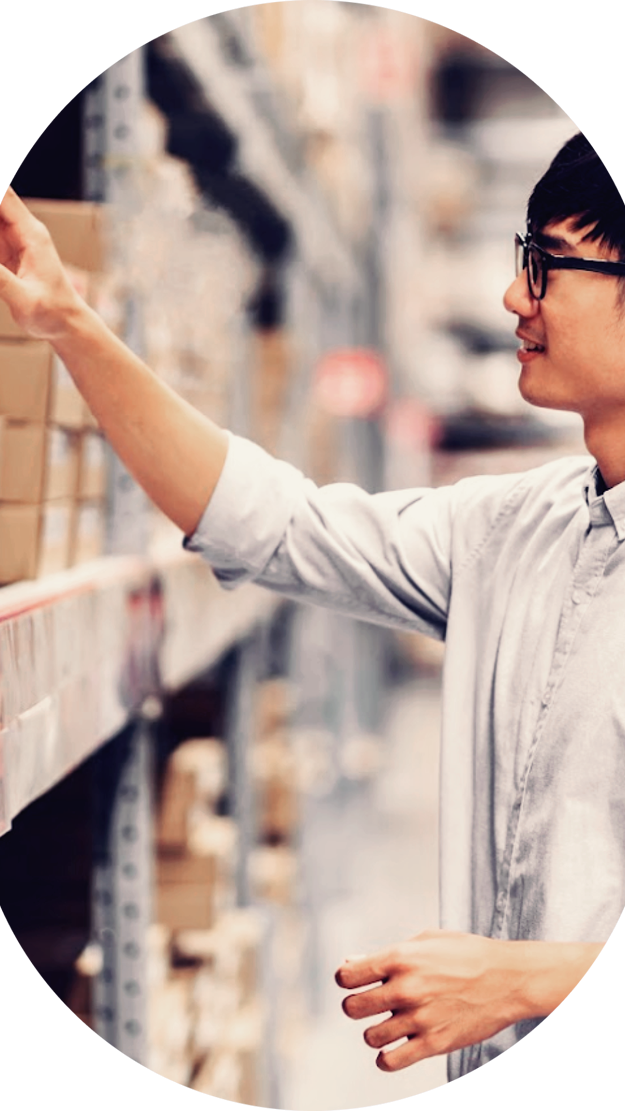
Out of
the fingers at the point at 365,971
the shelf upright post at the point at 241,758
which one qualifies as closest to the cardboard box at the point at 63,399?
the fingers at the point at 365,971

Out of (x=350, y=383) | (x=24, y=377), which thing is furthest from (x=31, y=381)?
(x=350, y=383)

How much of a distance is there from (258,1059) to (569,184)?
47.8 inches

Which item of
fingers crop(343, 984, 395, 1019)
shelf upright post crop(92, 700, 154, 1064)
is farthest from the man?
shelf upright post crop(92, 700, 154, 1064)

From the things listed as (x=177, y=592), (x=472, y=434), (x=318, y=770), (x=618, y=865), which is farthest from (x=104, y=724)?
(x=318, y=770)

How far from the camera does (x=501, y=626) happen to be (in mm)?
1119

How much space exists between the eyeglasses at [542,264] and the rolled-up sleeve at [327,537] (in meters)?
0.20

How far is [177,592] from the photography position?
61.2 inches

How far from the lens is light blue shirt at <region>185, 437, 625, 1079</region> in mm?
1053

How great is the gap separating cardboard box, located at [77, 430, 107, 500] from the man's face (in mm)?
407

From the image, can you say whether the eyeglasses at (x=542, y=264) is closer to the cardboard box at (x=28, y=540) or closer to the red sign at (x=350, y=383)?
the cardboard box at (x=28, y=540)

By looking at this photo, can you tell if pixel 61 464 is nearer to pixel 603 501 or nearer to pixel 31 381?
pixel 31 381

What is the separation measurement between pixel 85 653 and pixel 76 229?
0.35 m

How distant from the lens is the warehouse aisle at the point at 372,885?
1.22 m

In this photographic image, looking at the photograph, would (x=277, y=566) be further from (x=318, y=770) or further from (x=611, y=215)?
(x=318, y=770)
